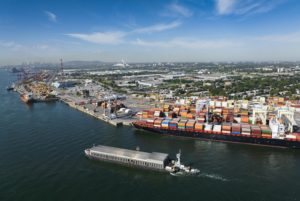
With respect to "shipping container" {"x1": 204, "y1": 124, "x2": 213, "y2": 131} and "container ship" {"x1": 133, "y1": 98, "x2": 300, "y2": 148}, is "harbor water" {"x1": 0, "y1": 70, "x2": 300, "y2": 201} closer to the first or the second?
"container ship" {"x1": 133, "y1": 98, "x2": 300, "y2": 148}

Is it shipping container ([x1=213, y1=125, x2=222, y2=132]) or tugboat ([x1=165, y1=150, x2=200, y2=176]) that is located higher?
shipping container ([x1=213, y1=125, x2=222, y2=132])

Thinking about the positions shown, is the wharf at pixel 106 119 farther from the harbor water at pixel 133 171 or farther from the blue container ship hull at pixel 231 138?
the blue container ship hull at pixel 231 138

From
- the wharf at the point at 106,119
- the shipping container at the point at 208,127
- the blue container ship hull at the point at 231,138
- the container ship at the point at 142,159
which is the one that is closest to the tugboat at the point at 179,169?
the container ship at the point at 142,159

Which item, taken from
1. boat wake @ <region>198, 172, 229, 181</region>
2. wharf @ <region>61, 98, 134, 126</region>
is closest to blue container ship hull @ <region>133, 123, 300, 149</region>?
wharf @ <region>61, 98, 134, 126</region>

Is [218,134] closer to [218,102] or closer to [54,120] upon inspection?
[218,102]

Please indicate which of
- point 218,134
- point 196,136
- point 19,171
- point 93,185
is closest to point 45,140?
point 19,171

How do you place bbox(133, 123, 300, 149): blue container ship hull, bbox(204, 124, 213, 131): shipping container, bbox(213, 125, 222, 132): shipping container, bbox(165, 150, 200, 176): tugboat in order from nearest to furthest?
bbox(165, 150, 200, 176): tugboat < bbox(133, 123, 300, 149): blue container ship hull < bbox(213, 125, 222, 132): shipping container < bbox(204, 124, 213, 131): shipping container
